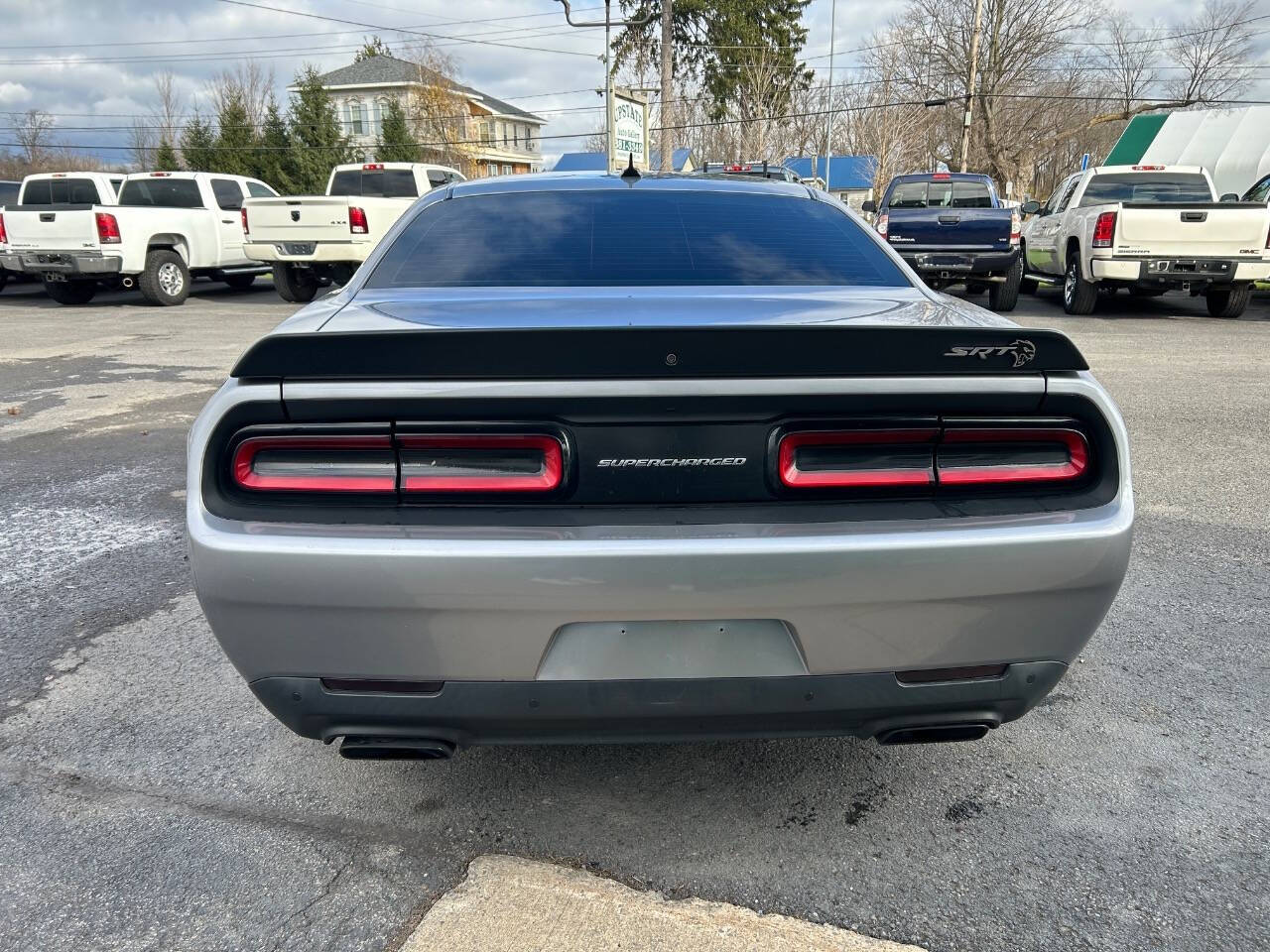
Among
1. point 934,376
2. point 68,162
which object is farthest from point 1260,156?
point 68,162

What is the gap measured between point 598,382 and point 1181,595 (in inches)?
117

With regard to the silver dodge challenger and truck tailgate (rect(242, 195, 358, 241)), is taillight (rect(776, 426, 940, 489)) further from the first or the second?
truck tailgate (rect(242, 195, 358, 241))

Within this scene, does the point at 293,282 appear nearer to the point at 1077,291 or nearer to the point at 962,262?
the point at 962,262

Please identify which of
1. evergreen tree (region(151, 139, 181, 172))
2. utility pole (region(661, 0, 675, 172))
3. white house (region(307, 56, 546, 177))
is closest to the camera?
utility pole (region(661, 0, 675, 172))

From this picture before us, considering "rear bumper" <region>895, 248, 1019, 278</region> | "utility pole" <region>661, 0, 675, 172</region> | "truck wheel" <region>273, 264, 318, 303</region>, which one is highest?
"utility pole" <region>661, 0, 675, 172</region>

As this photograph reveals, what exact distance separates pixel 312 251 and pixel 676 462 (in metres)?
13.8

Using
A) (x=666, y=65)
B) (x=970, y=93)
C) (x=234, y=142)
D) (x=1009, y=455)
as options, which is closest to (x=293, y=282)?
(x=1009, y=455)

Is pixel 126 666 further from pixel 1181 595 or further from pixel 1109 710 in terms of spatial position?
pixel 1181 595

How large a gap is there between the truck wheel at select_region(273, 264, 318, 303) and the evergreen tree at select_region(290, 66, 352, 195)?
89.4 feet

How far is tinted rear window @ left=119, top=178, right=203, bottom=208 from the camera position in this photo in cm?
1598

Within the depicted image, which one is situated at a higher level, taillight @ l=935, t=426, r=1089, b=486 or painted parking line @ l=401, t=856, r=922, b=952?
Result: taillight @ l=935, t=426, r=1089, b=486

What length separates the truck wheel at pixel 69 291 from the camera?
15844mm

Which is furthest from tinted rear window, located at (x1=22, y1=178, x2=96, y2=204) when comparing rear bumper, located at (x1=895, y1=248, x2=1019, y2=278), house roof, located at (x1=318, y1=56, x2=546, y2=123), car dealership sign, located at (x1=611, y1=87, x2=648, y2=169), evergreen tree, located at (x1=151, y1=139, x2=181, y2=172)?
house roof, located at (x1=318, y1=56, x2=546, y2=123)

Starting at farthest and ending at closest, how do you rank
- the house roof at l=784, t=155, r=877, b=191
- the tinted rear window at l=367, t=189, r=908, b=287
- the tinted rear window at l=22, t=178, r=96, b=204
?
1. the house roof at l=784, t=155, r=877, b=191
2. the tinted rear window at l=22, t=178, r=96, b=204
3. the tinted rear window at l=367, t=189, r=908, b=287
